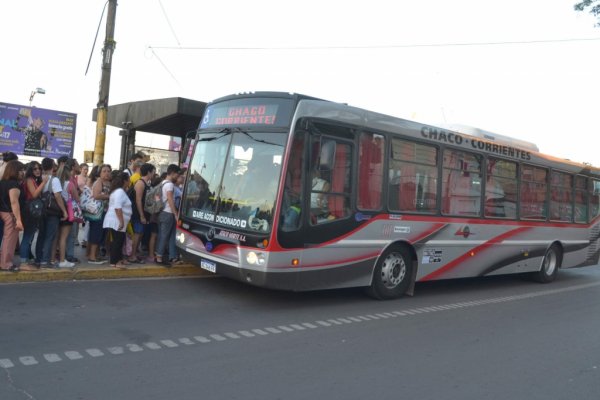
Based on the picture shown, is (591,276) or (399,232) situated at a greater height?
(399,232)

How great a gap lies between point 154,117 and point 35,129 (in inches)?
140

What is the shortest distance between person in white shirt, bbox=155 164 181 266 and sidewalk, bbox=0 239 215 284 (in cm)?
26

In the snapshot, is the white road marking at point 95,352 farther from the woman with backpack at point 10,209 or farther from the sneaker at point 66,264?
the sneaker at point 66,264

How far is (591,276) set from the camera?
544 inches

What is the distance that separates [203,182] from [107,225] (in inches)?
73.3

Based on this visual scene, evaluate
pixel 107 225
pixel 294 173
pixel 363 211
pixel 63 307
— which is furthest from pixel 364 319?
pixel 107 225

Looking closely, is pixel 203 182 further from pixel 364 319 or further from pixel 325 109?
pixel 364 319

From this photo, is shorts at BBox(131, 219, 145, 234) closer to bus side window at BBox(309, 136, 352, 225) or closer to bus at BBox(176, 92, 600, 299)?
bus at BBox(176, 92, 600, 299)

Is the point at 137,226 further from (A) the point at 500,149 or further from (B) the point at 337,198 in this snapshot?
(A) the point at 500,149

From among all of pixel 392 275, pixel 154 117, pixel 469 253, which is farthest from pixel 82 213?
pixel 469 253

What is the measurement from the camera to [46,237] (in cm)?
795

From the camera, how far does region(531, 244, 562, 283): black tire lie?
39.0ft

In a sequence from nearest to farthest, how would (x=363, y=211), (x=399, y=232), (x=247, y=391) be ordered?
(x=247, y=391) → (x=363, y=211) → (x=399, y=232)

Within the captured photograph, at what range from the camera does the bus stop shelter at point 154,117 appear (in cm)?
1299
